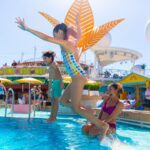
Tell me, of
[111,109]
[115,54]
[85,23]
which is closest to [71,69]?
[111,109]

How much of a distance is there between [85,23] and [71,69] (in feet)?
5.37

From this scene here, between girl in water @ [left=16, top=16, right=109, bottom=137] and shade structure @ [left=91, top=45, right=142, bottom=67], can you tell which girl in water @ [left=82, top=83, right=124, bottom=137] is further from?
shade structure @ [left=91, top=45, right=142, bottom=67]

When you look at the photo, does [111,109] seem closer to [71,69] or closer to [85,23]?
[71,69]

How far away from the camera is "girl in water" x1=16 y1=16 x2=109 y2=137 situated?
450 cm

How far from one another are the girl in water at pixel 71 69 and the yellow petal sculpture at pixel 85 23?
991 millimetres

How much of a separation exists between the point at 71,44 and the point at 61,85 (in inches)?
31.2

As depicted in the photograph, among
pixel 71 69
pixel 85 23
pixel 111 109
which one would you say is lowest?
pixel 111 109

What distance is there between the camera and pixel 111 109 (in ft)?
15.1

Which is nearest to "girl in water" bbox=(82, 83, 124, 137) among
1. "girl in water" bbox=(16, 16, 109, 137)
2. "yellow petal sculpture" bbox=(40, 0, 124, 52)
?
"girl in water" bbox=(16, 16, 109, 137)

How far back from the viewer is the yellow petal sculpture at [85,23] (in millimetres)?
6145

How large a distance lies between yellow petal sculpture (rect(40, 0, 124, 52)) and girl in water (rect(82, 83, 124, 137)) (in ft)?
5.79

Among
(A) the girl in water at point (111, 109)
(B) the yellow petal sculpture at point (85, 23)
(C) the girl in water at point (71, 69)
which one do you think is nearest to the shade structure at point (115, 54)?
(B) the yellow petal sculpture at point (85, 23)

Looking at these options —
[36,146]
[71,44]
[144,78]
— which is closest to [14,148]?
[36,146]

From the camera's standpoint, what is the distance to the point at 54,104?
535 cm
